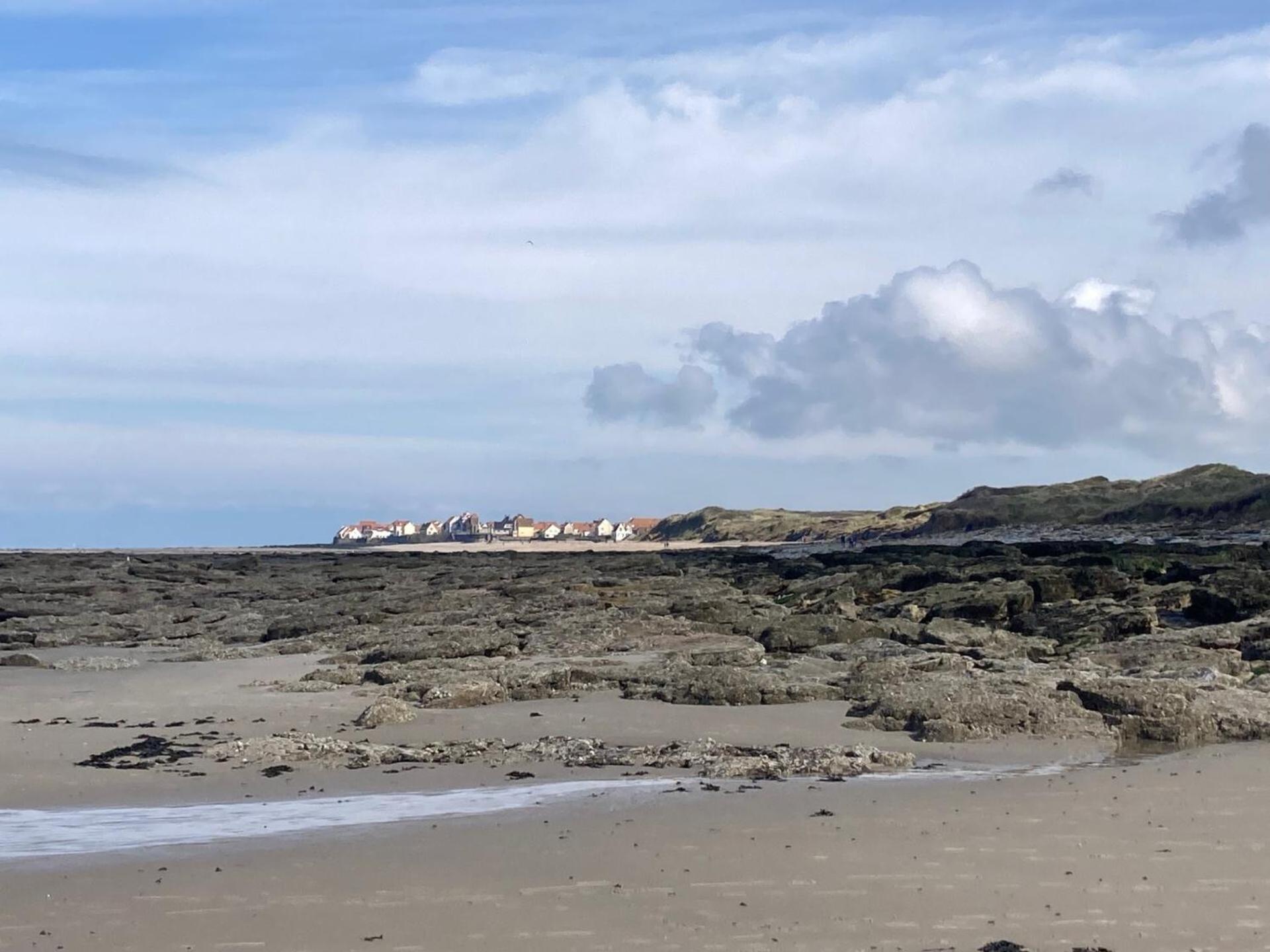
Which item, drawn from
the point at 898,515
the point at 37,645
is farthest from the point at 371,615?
the point at 898,515

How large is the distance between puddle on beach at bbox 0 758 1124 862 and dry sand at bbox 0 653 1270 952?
253 mm

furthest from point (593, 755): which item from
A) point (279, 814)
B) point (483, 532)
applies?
point (483, 532)

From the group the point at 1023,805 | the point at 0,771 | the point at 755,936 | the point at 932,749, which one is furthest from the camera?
the point at 932,749

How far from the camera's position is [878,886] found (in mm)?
7176

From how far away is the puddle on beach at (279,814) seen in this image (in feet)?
28.0

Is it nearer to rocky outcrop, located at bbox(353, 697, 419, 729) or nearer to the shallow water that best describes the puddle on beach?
the shallow water

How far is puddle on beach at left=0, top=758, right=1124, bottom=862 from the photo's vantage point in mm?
8547

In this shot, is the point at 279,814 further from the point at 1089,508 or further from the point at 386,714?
the point at 1089,508

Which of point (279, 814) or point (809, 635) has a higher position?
point (809, 635)

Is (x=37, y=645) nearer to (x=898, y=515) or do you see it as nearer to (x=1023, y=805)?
(x=1023, y=805)

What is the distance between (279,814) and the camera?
940 cm

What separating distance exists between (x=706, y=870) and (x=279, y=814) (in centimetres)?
349

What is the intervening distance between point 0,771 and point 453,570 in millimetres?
33456

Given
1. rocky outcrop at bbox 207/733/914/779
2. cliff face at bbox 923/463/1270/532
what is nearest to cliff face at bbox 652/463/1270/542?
cliff face at bbox 923/463/1270/532
